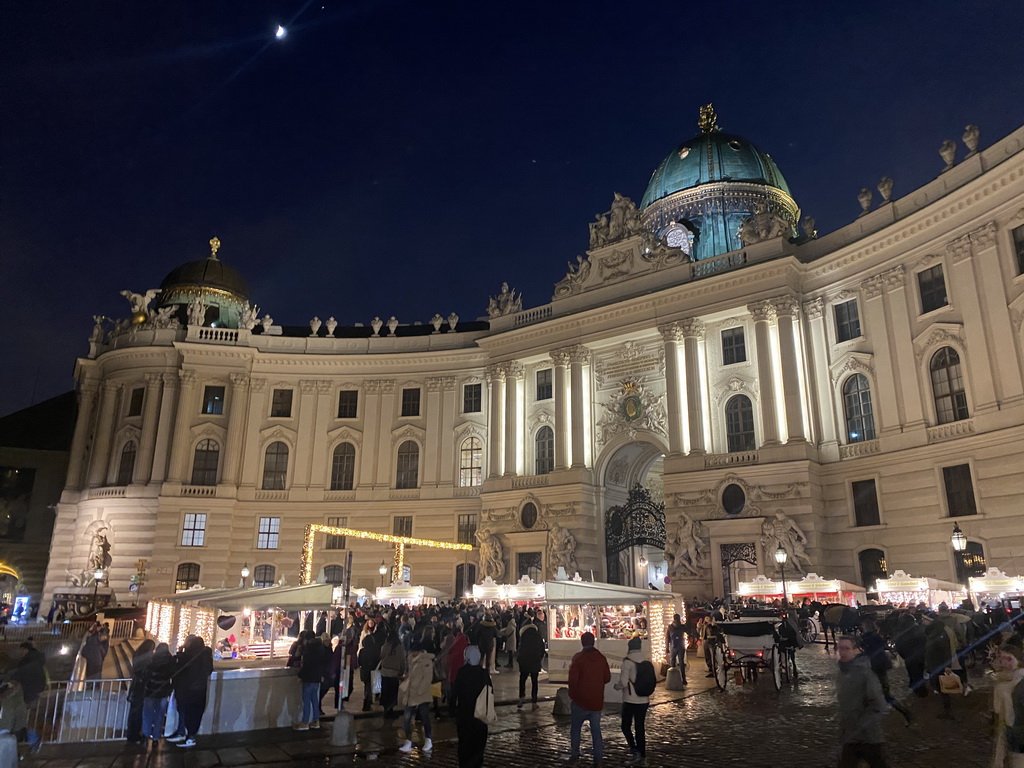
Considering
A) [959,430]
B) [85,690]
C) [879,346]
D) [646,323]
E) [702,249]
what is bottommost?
[85,690]

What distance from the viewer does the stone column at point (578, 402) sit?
139 ft

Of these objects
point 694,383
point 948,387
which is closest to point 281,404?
point 694,383

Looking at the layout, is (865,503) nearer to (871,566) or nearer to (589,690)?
(871,566)

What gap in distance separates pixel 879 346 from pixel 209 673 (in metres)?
30.5

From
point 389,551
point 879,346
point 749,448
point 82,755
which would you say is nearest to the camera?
point 82,755

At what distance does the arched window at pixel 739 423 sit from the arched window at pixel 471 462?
53.5 ft

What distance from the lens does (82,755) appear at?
41.8 ft

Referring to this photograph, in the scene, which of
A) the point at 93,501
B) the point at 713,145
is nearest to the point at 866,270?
the point at 713,145

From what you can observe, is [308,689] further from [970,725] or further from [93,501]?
[93,501]

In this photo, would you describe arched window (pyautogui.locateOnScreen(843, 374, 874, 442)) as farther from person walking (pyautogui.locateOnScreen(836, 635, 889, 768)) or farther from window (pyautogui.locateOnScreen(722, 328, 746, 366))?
person walking (pyautogui.locateOnScreen(836, 635, 889, 768))

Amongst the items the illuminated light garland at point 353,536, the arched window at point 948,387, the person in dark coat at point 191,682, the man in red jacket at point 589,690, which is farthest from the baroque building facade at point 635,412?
the person in dark coat at point 191,682

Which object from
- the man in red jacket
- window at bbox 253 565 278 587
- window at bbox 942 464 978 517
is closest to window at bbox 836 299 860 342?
window at bbox 942 464 978 517

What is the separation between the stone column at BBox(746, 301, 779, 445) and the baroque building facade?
3.9 inches

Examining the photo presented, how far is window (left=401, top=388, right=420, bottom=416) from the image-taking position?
5069 centimetres
